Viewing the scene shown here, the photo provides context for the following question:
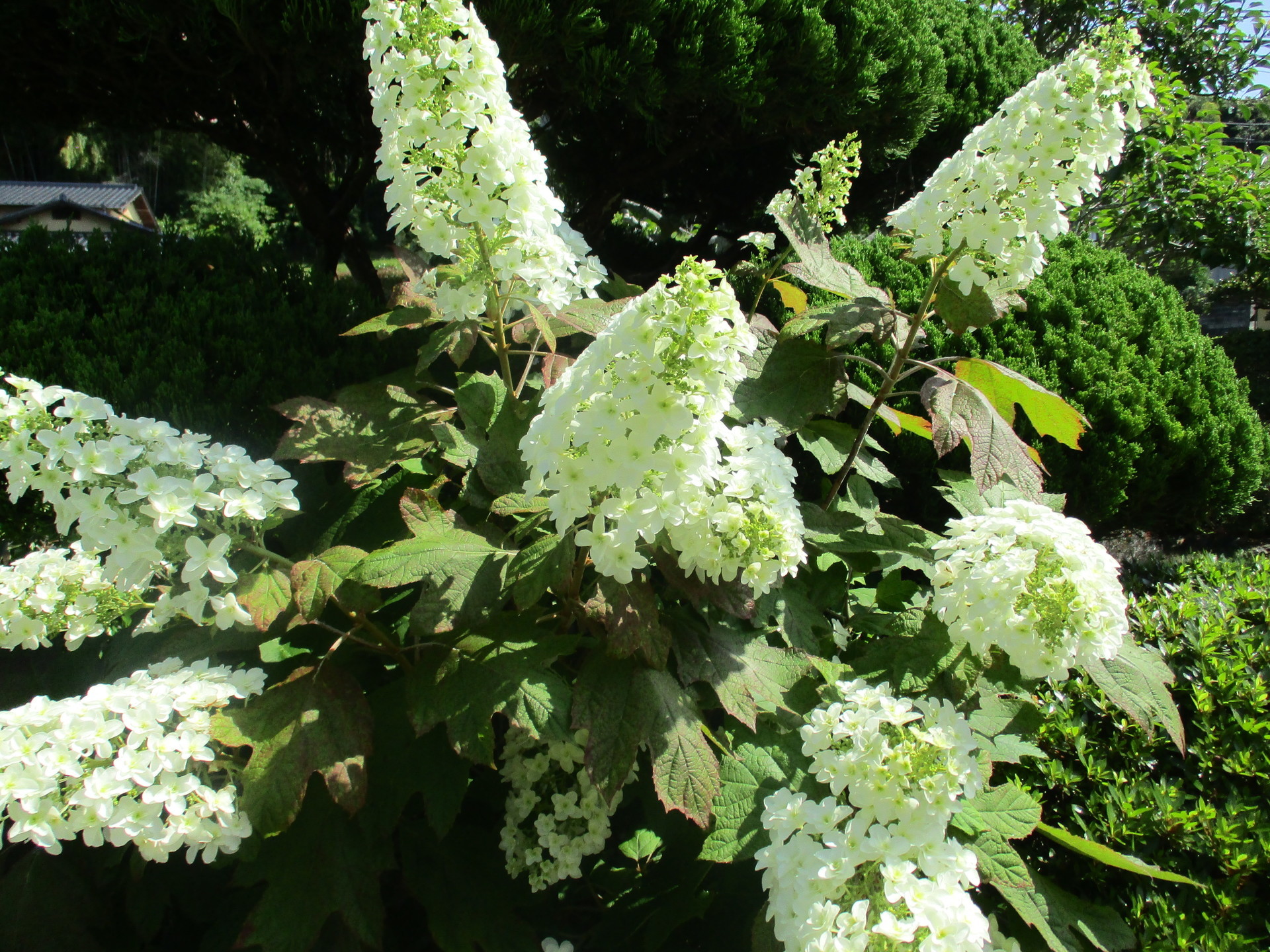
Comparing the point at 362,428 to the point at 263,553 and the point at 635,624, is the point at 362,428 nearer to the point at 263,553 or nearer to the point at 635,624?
the point at 263,553

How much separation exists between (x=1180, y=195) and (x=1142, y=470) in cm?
544

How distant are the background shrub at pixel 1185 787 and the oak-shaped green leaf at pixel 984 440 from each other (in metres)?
0.69

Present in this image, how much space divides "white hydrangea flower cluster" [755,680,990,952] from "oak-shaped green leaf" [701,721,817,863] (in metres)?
0.18

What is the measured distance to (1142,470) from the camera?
368 cm

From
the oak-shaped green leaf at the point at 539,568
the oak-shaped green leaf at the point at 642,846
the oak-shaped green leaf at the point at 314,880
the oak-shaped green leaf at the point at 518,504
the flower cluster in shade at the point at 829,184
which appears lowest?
the oak-shaped green leaf at the point at 642,846

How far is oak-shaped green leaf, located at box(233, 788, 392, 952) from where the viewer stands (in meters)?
1.58

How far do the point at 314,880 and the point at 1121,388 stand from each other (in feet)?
12.1

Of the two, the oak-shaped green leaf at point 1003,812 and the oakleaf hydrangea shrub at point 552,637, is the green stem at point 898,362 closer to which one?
the oakleaf hydrangea shrub at point 552,637

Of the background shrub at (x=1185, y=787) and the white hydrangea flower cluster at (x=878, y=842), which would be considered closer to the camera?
the white hydrangea flower cluster at (x=878, y=842)

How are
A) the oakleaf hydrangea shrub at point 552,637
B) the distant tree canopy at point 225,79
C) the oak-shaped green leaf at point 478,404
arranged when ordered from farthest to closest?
the distant tree canopy at point 225,79
the oak-shaped green leaf at point 478,404
the oakleaf hydrangea shrub at point 552,637

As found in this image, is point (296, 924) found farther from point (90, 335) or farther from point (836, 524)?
point (90, 335)

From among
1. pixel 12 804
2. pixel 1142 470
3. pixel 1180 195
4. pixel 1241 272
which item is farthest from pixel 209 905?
pixel 1241 272

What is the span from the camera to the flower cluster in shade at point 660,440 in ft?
3.98

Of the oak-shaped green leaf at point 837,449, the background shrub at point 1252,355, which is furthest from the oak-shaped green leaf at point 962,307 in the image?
the background shrub at point 1252,355
